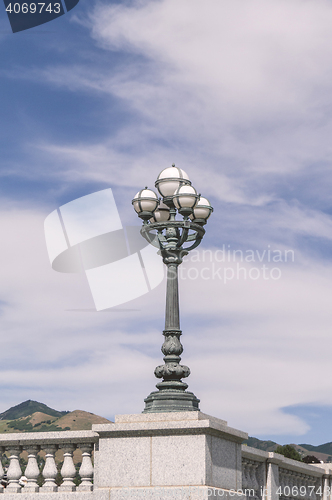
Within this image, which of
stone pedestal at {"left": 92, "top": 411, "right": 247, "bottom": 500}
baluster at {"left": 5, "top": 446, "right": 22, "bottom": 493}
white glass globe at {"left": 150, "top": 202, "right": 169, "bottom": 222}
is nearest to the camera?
stone pedestal at {"left": 92, "top": 411, "right": 247, "bottom": 500}

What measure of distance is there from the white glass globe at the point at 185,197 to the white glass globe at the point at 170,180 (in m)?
0.53

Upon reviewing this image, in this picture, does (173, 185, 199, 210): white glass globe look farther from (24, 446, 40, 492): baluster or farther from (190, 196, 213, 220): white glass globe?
(24, 446, 40, 492): baluster

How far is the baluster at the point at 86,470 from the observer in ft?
34.8

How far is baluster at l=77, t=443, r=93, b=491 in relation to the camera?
34.8ft

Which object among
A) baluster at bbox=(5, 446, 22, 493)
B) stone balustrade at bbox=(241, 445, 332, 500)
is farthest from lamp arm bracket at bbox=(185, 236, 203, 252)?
baluster at bbox=(5, 446, 22, 493)

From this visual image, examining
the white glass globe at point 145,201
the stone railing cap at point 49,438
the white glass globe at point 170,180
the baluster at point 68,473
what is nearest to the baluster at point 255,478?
the stone railing cap at point 49,438

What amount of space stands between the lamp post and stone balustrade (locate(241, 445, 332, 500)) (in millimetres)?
2130

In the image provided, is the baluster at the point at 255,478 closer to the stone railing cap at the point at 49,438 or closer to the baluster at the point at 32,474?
the stone railing cap at the point at 49,438

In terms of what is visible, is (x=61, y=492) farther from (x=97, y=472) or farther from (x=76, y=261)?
(x=76, y=261)

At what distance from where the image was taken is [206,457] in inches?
397

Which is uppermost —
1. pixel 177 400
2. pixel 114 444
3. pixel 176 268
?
pixel 176 268

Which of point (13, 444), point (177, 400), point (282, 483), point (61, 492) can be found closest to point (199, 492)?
point (177, 400)

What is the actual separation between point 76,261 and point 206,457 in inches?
353

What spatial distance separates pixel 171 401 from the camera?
10.8 metres
